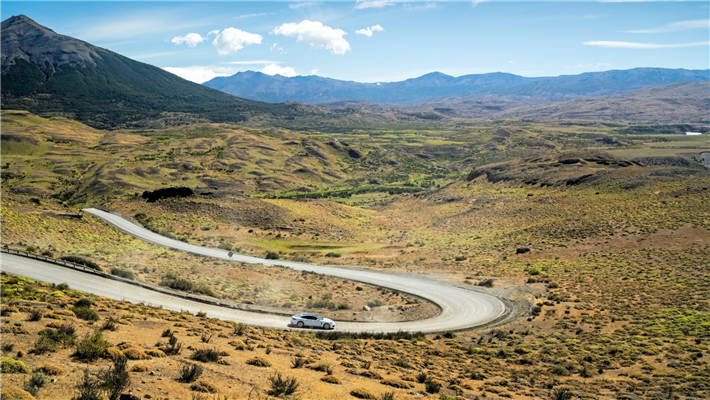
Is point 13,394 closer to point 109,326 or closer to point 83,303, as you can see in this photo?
point 109,326

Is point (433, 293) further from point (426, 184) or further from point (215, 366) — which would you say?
point (426, 184)

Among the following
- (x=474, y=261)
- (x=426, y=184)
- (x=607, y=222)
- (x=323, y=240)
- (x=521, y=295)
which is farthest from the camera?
(x=426, y=184)

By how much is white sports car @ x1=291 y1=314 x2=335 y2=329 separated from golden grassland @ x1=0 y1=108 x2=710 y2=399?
7.42 feet

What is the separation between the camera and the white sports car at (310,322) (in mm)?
27070

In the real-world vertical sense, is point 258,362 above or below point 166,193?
below

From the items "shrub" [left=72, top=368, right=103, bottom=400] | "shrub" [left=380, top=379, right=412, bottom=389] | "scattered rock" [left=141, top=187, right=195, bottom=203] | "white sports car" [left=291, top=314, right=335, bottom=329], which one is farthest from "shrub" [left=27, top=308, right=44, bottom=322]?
"scattered rock" [left=141, top=187, right=195, bottom=203]

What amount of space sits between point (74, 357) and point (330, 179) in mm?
111990

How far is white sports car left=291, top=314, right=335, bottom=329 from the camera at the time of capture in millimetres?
27070

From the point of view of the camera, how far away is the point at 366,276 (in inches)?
1689

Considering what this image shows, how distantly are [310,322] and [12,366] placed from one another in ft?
55.6

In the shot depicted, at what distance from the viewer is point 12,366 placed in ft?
38.3

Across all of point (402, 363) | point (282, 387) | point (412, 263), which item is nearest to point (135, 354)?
point (282, 387)

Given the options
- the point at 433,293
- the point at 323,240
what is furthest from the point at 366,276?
the point at 323,240

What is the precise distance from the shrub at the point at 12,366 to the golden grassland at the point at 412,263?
39 centimetres
